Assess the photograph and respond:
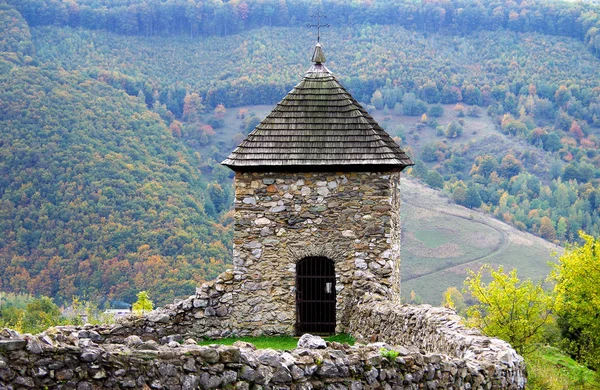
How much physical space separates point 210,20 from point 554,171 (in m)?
59.3

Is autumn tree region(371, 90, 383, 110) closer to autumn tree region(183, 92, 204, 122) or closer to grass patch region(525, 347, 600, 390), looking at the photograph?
autumn tree region(183, 92, 204, 122)

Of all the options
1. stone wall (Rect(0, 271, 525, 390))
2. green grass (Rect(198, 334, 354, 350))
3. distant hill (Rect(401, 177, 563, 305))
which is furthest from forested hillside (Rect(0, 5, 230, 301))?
stone wall (Rect(0, 271, 525, 390))

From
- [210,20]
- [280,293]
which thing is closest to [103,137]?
[210,20]

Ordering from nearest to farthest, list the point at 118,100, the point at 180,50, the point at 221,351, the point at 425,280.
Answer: the point at 221,351
the point at 425,280
the point at 118,100
the point at 180,50

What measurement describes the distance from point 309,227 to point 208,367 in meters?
8.32

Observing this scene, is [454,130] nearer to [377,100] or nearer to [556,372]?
[377,100]

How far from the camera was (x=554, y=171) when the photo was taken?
353 feet

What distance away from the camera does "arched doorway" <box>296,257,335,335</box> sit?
16.9 meters

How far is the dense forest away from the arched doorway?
41.5m

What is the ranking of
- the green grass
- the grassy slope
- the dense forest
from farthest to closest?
the grassy slope
the dense forest
the green grass

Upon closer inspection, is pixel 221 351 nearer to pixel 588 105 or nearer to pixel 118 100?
pixel 118 100

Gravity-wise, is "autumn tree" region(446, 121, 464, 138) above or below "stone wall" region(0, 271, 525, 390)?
below

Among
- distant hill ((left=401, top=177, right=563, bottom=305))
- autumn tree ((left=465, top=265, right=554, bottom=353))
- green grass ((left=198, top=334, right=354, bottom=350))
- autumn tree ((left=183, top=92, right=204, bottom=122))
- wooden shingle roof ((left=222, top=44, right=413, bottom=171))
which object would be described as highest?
wooden shingle roof ((left=222, top=44, right=413, bottom=171))

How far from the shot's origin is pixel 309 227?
659 inches
